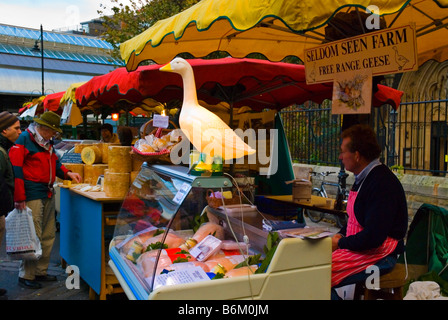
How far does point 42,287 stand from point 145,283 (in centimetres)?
309

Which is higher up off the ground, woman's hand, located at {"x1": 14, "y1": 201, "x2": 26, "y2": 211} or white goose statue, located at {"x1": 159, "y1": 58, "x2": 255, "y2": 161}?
white goose statue, located at {"x1": 159, "y1": 58, "x2": 255, "y2": 161}

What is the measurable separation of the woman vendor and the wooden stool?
3.2 inches

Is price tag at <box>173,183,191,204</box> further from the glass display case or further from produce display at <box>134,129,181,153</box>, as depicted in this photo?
produce display at <box>134,129,181,153</box>

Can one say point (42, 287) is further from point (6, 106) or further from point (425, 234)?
point (6, 106)

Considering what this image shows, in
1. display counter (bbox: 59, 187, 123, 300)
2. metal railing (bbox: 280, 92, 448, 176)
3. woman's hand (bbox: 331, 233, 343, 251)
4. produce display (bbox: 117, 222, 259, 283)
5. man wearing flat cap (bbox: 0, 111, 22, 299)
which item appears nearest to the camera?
produce display (bbox: 117, 222, 259, 283)

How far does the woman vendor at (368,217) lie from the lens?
2.71 metres

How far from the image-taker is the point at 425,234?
3.63 m

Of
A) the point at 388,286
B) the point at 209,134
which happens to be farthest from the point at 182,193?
the point at 388,286

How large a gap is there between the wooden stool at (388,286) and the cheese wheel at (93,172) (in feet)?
12.5

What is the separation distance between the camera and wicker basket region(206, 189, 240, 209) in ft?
9.39

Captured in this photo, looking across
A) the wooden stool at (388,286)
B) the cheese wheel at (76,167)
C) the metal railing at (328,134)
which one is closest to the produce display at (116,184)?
the cheese wheel at (76,167)

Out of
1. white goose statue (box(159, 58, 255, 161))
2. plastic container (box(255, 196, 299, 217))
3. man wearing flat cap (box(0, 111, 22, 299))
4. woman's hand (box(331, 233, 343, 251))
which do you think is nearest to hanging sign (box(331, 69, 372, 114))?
woman's hand (box(331, 233, 343, 251))

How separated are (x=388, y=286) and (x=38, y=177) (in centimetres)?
404

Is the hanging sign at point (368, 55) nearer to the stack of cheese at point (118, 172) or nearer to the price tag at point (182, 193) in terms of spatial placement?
the price tag at point (182, 193)
